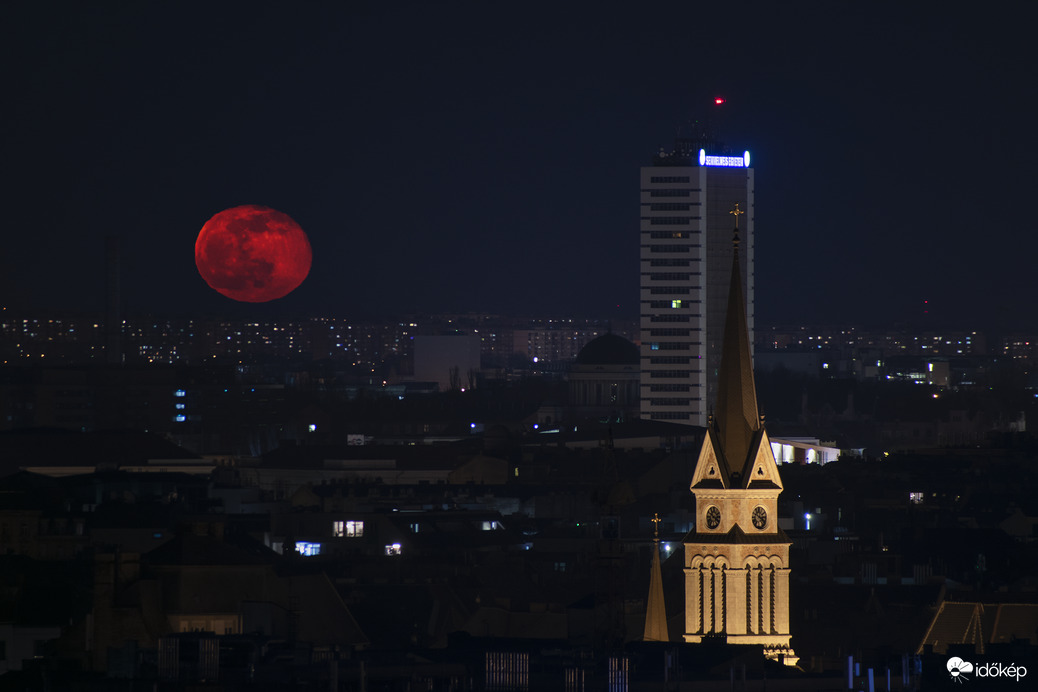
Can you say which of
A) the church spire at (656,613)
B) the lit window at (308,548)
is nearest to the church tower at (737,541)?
the church spire at (656,613)

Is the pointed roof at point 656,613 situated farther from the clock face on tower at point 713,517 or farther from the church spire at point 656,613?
the clock face on tower at point 713,517

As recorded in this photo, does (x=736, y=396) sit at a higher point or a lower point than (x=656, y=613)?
higher

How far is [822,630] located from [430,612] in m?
10.00

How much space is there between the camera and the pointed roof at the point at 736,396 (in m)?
68.4

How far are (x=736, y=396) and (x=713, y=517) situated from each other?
245cm

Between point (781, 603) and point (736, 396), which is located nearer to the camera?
point (781, 603)

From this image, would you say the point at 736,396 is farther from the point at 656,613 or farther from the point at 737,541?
the point at 656,613

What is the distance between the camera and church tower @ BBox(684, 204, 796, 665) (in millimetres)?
67688

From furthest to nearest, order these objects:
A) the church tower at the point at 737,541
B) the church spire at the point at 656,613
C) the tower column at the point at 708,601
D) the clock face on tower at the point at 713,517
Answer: the clock face on tower at the point at 713,517
the church tower at the point at 737,541
the tower column at the point at 708,601
the church spire at the point at 656,613

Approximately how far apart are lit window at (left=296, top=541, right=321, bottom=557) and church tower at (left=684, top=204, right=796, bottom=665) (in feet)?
114

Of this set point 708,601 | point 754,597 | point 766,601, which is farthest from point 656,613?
point 766,601

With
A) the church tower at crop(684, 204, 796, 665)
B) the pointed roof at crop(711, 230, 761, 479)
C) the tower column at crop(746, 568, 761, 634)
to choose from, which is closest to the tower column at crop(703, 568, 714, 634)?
the church tower at crop(684, 204, 796, 665)

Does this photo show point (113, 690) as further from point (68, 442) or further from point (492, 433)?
point (492, 433)

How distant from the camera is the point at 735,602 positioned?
222ft
